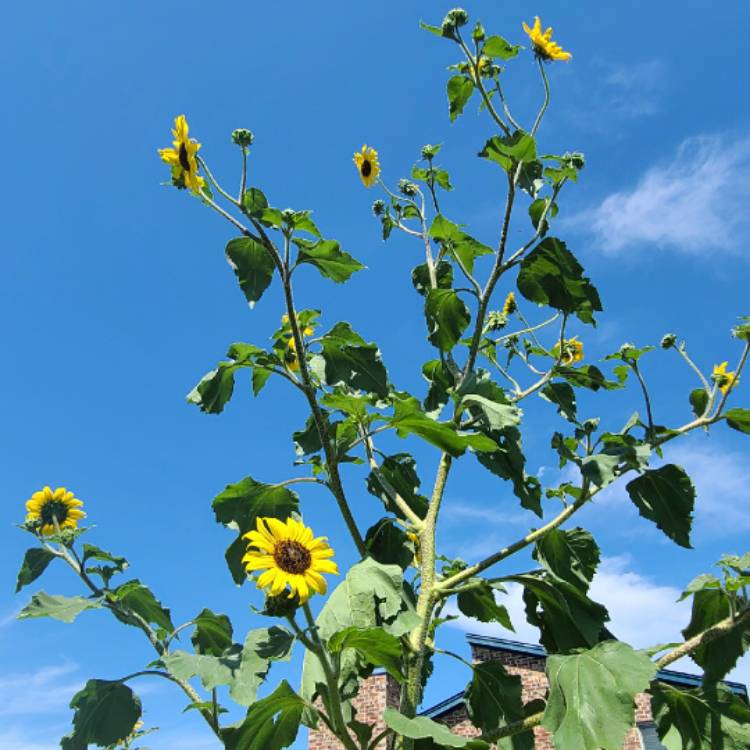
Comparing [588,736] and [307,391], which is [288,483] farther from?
[588,736]

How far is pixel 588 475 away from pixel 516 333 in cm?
131

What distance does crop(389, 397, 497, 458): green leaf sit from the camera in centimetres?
310

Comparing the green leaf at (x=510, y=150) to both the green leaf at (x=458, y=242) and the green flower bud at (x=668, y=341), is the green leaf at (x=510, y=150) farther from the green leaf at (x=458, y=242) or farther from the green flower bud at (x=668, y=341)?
the green flower bud at (x=668, y=341)

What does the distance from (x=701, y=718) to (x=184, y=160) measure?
2890 mm

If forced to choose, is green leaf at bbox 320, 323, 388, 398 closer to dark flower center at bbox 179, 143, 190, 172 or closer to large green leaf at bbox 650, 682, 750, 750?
dark flower center at bbox 179, 143, 190, 172

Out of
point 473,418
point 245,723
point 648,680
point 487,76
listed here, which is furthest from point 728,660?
point 487,76

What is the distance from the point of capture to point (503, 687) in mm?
3674

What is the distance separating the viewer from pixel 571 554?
3811 mm

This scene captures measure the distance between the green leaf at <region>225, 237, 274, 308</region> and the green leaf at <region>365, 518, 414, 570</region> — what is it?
125 cm

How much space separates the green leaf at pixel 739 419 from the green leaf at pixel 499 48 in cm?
179

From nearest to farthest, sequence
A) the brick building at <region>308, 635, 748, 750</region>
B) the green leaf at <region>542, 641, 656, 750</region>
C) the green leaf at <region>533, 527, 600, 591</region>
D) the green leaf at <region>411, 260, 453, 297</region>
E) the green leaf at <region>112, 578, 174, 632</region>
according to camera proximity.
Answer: the green leaf at <region>542, 641, 656, 750</region>, the green leaf at <region>112, 578, 174, 632</region>, the green leaf at <region>533, 527, 600, 591</region>, the green leaf at <region>411, 260, 453, 297</region>, the brick building at <region>308, 635, 748, 750</region>

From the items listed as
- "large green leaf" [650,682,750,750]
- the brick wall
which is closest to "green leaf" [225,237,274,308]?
"large green leaf" [650,682,750,750]

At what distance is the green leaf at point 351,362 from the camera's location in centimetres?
344

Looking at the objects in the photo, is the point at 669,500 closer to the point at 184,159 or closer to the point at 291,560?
the point at 291,560
